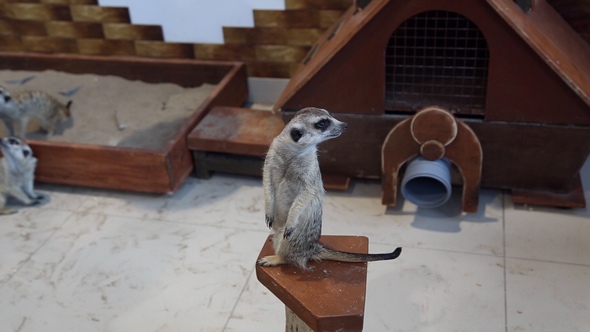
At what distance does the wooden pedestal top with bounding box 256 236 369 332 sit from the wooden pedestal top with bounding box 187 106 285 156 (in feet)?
3.55

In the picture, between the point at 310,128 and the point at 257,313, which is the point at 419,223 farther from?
the point at 310,128

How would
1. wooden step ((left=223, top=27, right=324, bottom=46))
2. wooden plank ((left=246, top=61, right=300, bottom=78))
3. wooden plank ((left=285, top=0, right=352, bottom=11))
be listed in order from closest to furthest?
wooden plank ((left=285, top=0, right=352, bottom=11)) < wooden step ((left=223, top=27, right=324, bottom=46)) < wooden plank ((left=246, top=61, right=300, bottom=78))

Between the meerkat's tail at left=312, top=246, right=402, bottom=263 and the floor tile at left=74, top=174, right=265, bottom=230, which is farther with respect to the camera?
the floor tile at left=74, top=174, right=265, bottom=230

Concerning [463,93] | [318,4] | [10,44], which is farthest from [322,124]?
[10,44]

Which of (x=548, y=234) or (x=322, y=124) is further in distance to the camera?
(x=548, y=234)

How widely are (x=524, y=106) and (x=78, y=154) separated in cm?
190

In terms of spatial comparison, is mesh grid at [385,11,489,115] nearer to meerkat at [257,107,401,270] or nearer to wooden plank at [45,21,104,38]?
meerkat at [257,107,401,270]

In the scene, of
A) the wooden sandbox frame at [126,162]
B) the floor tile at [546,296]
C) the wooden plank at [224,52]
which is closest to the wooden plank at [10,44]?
the wooden plank at [224,52]

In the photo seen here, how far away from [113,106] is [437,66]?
1774 mm

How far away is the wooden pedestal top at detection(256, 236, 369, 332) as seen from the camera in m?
1.39

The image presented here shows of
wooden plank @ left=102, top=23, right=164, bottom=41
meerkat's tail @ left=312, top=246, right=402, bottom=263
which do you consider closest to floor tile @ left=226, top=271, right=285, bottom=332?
meerkat's tail @ left=312, top=246, right=402, bottom=263

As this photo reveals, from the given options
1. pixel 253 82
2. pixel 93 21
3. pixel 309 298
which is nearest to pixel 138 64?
pixel 93 21

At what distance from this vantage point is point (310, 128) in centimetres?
146

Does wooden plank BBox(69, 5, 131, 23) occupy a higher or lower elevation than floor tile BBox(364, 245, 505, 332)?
higher
